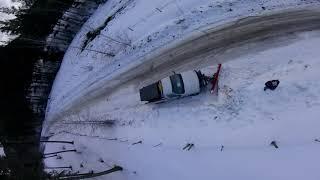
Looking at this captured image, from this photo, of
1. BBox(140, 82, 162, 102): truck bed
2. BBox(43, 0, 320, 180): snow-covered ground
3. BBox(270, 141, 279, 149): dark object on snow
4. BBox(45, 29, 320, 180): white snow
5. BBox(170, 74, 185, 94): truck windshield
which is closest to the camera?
BBox(45, 29, 320, 180): white snow

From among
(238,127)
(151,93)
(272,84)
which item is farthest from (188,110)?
(272,84)

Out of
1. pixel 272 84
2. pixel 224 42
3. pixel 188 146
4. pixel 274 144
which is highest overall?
pixel 224 42

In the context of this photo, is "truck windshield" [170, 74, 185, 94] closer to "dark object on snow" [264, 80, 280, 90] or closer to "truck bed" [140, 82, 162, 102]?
"truck bed" [140, 82, 162, 102]

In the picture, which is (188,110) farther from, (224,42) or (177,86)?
(224,42)

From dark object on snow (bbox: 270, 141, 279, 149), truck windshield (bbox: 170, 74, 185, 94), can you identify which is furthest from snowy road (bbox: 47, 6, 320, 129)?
dark object on snow (bbox: 270, 141, 279, 149)

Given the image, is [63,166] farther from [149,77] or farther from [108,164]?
[149,77]

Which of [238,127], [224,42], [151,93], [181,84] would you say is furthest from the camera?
[224,42]
